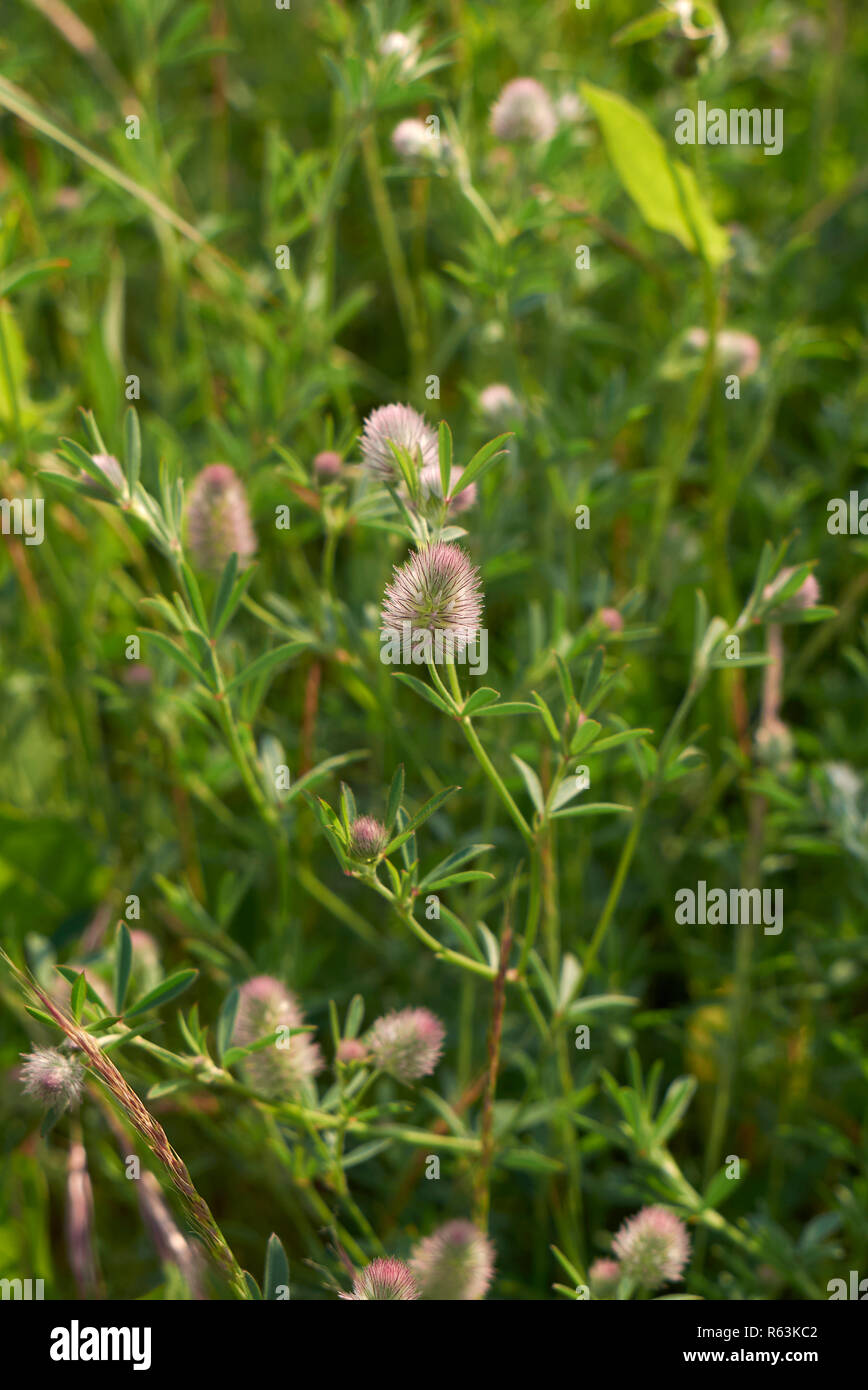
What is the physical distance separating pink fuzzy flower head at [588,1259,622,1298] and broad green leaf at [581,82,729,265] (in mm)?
969

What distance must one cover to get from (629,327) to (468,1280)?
4.58ft

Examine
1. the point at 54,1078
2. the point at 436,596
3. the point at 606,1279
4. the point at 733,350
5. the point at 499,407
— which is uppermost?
the point at 733,350

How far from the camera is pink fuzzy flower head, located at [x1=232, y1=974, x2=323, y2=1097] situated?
92cm

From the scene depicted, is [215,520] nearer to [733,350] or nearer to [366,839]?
[366,839]

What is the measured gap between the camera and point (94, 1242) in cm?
121

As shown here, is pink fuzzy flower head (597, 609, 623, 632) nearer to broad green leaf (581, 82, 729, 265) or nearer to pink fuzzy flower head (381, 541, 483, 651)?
pink fuzzy flower head (381, 541, 483, 651)

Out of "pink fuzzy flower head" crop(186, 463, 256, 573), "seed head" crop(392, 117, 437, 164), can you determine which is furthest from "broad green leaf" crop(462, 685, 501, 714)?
"seed head" crop(392, 117, 437, 164)

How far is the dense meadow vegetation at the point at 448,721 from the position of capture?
0.93m

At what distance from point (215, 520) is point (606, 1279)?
716 mm

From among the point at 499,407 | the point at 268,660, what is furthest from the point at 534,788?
the point at 499,407

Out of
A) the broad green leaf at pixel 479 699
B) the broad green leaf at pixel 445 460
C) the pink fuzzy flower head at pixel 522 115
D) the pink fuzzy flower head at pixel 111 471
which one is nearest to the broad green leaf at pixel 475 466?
the broad green leaf at pixel 445 460

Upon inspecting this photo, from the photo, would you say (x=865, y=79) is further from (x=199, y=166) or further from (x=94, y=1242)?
(x=94, y=1242)

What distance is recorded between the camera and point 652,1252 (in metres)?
0.88
